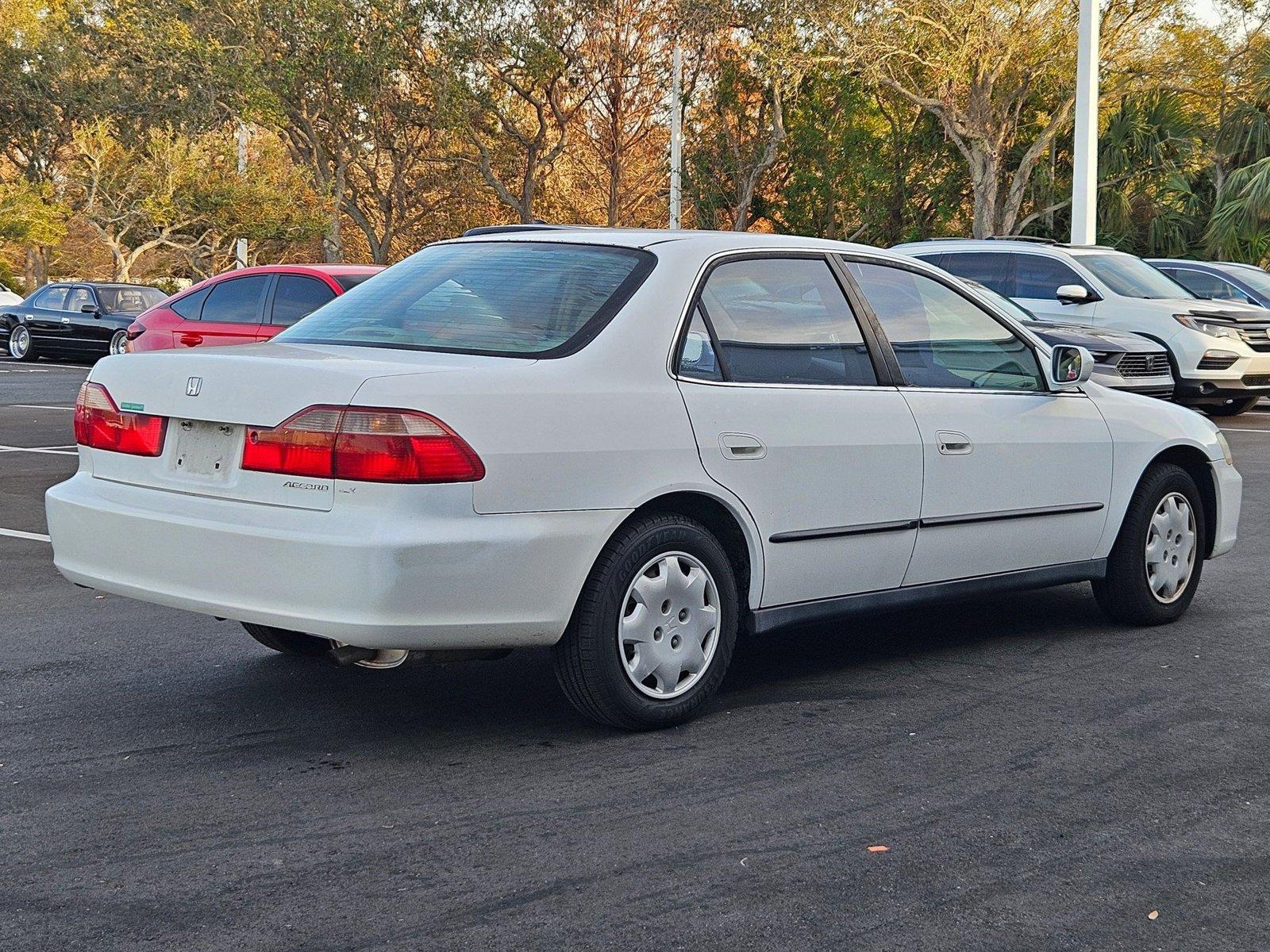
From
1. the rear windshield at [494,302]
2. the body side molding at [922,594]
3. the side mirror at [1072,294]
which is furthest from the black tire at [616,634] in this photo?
the side mirror at [1072,294]

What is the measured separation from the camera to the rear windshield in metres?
4.88

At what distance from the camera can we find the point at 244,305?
13.6 metres

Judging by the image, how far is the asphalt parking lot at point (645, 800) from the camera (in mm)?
3414

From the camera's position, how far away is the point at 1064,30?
30344mm

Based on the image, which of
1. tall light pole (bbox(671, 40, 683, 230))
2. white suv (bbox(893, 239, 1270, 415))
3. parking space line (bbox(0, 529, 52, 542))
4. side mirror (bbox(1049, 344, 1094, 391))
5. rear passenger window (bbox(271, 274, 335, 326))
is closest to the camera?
side mirror (bbox(1049, 344, 1094, 391))

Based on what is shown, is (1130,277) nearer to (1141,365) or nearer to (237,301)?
(1141,365)

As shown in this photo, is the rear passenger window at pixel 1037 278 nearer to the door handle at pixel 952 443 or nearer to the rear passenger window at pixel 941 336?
the rear passenger window at pixel 941 336

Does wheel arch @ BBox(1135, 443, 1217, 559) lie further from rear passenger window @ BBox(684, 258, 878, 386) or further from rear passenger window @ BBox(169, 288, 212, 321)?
rear passenger window @ BBox(169, 288, 212, 321)

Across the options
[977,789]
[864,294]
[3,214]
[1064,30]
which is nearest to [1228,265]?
[1064,30]

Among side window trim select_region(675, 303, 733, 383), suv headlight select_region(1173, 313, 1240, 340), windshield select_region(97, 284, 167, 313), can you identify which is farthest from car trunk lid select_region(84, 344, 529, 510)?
windshield select_region(97, 284, 167, 313)

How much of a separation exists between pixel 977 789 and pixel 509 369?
5.68 ft

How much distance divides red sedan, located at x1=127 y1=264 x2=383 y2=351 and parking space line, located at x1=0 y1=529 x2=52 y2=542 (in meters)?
4.20

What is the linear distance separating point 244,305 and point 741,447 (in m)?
9.52

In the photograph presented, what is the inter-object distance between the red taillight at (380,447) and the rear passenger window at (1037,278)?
12778 mm
